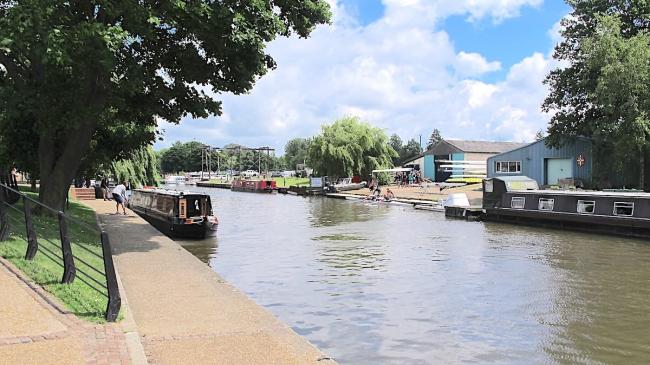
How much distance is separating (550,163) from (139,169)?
3091cm

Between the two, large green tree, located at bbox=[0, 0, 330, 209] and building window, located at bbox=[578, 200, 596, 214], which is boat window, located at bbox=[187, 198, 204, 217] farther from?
building window, located at bbox=[578, 200, 596, 214]

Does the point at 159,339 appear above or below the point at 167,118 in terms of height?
below

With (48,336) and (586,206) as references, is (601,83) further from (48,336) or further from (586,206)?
(48,336)

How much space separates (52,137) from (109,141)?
179 inches

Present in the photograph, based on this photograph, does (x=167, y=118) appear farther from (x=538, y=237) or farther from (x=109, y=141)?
(x=538, y=237)

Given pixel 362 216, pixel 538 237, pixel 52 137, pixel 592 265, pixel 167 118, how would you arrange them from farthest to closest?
pixel 362 216, pixel 538 237, pixel 167 118, pixel 52 137, pixel 592 265

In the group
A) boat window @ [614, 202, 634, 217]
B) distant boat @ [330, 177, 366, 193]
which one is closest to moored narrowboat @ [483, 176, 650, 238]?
boat window @ [614, 202, 634, 217]

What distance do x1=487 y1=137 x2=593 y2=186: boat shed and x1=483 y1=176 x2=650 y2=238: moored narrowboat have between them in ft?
36.3

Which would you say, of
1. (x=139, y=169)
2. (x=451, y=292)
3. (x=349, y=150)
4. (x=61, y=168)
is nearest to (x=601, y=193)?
(x=451, y=292)

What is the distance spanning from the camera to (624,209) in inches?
931

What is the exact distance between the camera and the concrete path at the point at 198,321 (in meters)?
6.27

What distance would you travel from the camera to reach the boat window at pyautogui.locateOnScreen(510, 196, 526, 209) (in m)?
29.2

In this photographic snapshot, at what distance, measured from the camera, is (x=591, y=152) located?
3884 cm

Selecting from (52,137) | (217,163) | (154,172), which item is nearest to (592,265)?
(52,137)
